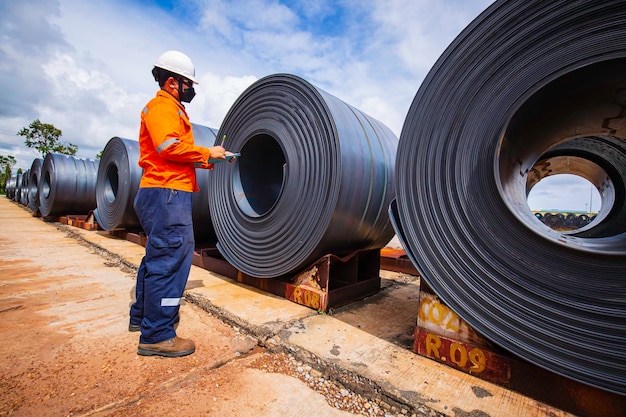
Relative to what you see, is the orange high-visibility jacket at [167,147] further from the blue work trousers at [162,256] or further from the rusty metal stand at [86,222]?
the rusty metal stand at [86,222]

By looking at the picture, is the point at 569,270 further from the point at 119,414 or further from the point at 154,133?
the point at 154,133

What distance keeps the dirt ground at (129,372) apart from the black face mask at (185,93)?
5.29ft

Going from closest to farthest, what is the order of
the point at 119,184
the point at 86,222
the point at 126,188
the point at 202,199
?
the point at 202,199 < the point at 126,188 < the point at 119,184 < the point at 86,222

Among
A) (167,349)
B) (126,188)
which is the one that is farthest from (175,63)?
(126,188)

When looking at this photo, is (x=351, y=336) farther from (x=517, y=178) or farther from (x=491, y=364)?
(x=517, y=178)

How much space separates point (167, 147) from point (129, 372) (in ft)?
4.07

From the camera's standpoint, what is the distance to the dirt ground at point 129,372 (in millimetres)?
1404

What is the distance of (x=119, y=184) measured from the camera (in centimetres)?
592

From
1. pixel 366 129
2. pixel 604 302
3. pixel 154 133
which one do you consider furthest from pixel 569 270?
pixel 154 133

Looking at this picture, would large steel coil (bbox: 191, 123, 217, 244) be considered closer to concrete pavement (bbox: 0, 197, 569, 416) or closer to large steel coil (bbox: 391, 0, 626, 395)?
concrete pavement (bbox: 0, 197, 569, 416)

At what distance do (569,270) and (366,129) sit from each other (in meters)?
1.95

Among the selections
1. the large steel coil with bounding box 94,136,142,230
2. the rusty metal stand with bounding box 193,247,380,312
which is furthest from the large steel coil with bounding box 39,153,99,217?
the rusty metal stand with bounding box 193,247,380,312

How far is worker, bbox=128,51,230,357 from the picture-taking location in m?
1.89

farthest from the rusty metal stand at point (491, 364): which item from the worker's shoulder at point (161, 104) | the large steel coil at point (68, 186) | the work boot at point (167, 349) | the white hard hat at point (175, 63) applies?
the large steel coil at point (68, 186)
